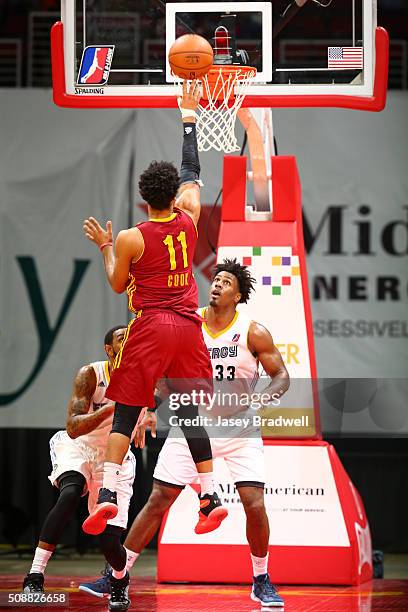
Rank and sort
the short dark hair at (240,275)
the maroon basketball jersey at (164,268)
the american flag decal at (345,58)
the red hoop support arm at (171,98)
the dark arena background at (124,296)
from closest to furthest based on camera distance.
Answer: the maroon basketball jersey at (164,268)
the short dark hair at (240,275)
the red hoop support arm at (171,98)
the american flag decal at (345,58)
the dark arena background at (124,296)

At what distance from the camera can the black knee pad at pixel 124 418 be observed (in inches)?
235

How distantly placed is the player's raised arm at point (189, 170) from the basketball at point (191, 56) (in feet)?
0.64

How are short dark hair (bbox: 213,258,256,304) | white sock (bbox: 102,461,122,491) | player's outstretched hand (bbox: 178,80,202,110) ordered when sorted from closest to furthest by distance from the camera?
white sock (bbox: 102,461,122,491), player's outstretched hand (bbox: 178,80,202,110), short dark hair (bbox: 213,258,256,304)

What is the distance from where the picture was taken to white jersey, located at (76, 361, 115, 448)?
24.0 feet

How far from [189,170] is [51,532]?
2.38m

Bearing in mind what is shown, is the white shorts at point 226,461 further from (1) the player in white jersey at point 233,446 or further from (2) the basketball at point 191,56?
(2) the basketball at point 191,56

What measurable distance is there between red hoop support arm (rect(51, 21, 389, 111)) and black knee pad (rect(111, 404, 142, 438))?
240 centimetres

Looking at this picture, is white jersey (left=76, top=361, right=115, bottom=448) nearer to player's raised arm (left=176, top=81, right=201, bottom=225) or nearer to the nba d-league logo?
player's raised arm (left=176, top=81, right=201, bottom=225)

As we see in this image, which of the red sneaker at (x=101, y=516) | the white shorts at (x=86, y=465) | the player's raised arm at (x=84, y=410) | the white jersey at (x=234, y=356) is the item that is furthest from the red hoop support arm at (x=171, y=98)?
the red sneaker at (x=101, y=516)

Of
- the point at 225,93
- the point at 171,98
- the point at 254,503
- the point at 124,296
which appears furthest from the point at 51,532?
the point at 124,296

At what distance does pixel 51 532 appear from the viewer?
22.7 ft

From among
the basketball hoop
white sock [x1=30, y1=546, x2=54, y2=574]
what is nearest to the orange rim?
the basketball hoop

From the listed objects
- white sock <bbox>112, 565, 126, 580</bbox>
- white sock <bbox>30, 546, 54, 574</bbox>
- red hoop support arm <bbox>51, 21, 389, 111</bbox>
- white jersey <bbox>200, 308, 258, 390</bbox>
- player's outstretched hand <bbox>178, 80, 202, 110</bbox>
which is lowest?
white sock <bbox>30, 546, 54, 574</bbox>

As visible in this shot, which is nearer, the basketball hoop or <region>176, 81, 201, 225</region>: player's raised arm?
<region>176, 81, 201, 225</region>: player's raised arm
